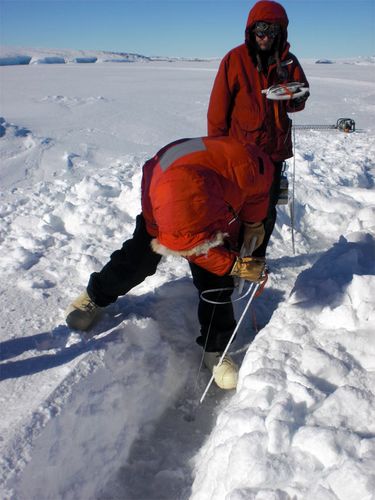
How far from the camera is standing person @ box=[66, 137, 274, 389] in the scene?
1.85m

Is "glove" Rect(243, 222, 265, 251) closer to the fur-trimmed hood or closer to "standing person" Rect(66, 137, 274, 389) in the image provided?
"standing person" Rect(66, 137, 274, 389)

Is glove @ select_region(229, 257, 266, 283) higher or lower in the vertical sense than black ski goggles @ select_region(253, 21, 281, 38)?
lower

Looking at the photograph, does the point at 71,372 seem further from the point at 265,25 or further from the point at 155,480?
the point at 265,25

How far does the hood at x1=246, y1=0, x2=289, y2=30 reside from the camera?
2.72 m

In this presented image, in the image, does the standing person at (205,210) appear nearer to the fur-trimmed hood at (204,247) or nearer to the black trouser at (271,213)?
the fur-trimmed hood at (204,247)

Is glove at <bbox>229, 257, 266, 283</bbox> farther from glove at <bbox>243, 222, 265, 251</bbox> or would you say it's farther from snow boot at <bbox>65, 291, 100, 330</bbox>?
snow boot at <bbox>65, 291, 100, 330</bbox>

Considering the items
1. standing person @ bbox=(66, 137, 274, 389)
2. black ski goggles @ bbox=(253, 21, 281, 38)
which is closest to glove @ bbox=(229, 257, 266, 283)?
standing person @ bbox=(66, 137, 274, 389)

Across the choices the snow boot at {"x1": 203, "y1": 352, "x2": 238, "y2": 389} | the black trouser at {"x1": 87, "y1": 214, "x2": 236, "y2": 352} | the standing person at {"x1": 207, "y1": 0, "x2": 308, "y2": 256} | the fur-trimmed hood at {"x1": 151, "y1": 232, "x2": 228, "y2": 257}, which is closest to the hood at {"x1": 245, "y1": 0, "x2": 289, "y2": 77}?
the standing person at {"x1": 207, "y1": 0, "x2": 308, "y2": 256}

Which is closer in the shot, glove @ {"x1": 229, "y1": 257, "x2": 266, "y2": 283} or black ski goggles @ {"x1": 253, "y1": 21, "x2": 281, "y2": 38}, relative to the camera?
glove @ {"x1": 229, "y1": 257, "x2": 266, "y2": 283}

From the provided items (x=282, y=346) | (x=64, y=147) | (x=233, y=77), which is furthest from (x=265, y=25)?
(x=64, y=147)

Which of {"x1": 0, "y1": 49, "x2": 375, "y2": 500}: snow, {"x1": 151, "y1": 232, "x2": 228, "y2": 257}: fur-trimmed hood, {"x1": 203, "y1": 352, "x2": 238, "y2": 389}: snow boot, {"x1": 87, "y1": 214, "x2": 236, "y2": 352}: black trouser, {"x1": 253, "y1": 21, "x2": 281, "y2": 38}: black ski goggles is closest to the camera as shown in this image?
{"x1": 0, "y1": 49, "x2": 375, "y2": 500}: snow

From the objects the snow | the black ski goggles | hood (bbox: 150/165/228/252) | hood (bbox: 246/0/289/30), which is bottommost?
the snow

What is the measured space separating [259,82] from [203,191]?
1392mm

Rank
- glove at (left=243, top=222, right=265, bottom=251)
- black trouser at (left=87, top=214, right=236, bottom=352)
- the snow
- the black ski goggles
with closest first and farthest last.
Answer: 1. the snow
2. glove at (left=243, top=222, right=265, bottom=251)
3. black trouser at (left=87, top=214, right=236, bottom=352)
4. the black ski goggles
